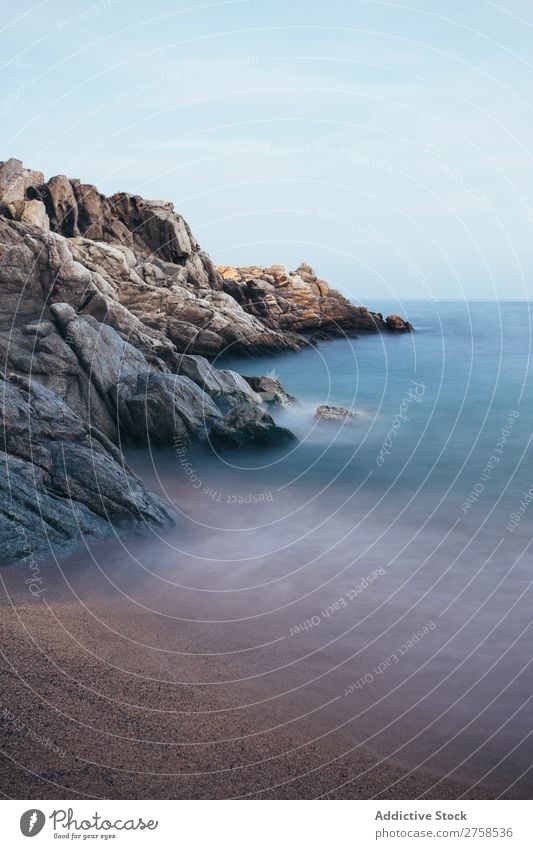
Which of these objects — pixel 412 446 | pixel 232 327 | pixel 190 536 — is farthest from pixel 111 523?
pixel 232 327

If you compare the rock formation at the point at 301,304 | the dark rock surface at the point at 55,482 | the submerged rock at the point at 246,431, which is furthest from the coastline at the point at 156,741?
the rock formation at the point at 301,304

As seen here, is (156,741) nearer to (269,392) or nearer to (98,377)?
(98,377)

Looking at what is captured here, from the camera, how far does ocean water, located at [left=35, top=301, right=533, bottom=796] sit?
823cm

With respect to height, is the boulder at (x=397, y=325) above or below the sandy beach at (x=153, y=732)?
above

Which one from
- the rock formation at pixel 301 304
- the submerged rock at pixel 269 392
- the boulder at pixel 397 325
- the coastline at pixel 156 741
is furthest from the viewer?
the boulder at pixel 397 325

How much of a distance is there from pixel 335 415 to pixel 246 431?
5612 millimetres

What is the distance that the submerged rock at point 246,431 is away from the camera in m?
19.6

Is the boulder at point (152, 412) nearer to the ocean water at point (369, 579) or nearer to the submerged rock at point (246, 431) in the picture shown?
the submerged rock at point (246, 431)

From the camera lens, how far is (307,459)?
2023cm

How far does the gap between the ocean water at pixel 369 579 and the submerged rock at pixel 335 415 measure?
1.05 ft

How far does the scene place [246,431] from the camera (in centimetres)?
1998

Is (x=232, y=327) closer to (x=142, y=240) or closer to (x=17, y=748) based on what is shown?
(x=142, y=240)

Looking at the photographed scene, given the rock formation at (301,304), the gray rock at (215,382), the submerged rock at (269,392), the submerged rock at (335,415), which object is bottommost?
the gray rock at (215,382)

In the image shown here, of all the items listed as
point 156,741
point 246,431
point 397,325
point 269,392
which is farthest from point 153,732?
point 397,325
